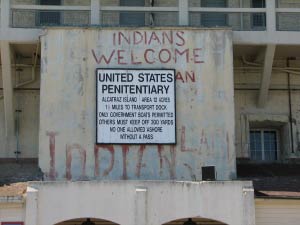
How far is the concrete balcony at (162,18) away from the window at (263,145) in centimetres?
399

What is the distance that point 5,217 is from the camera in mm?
20281

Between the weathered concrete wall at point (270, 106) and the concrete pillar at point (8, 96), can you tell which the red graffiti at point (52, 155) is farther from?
the weathered concrete wall at point (270, 106)

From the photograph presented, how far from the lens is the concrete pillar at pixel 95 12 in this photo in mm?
24312

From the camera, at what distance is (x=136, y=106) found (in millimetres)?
23156

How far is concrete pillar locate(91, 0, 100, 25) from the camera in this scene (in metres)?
24.3

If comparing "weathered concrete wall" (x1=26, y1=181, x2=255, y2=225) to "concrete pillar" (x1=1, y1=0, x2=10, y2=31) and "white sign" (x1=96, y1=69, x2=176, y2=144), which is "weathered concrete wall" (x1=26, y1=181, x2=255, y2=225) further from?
"concrete pillar" (x1=1, y1=0, x2=10, y2=31)

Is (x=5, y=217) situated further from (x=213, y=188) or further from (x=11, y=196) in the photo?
(x=213, y=188)

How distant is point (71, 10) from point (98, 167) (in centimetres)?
562

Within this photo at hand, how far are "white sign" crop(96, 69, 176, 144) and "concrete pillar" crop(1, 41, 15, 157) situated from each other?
3.34 m

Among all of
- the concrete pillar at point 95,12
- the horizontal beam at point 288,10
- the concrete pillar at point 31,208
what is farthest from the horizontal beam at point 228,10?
the concrete pillar at point 31,208

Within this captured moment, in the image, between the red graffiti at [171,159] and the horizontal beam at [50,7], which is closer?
the red graffiti at [171,159]

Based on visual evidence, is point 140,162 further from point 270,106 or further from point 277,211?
point 270,106

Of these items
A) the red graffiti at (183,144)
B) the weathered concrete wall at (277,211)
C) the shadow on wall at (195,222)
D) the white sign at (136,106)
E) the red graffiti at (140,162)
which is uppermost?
the white sign at (136,106)

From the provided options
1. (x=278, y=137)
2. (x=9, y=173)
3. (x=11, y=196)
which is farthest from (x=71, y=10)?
(x=278, y=137)
